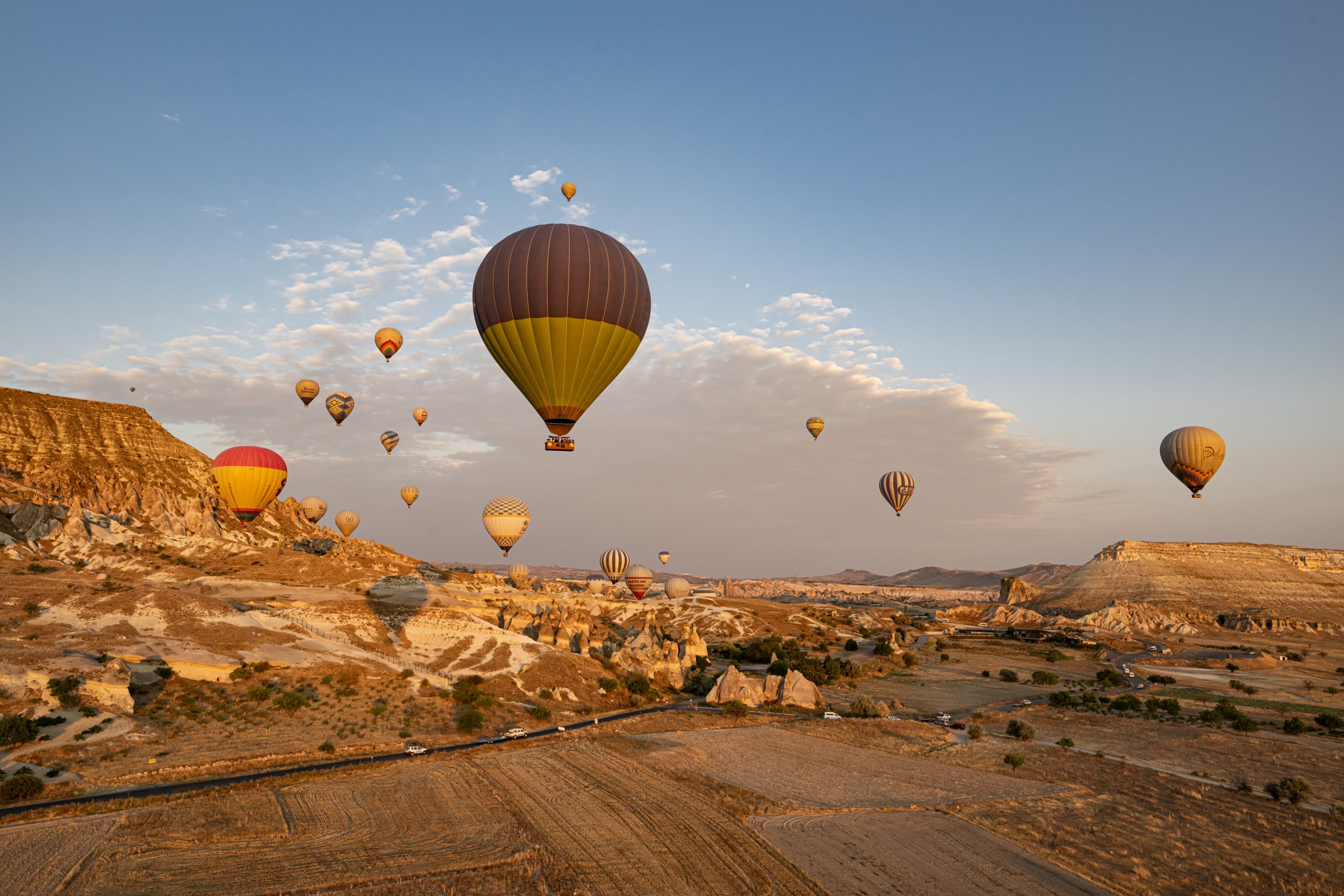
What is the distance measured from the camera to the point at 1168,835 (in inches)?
1065

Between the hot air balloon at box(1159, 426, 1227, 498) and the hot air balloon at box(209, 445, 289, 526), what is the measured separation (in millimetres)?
105796

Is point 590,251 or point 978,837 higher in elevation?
point 590,251

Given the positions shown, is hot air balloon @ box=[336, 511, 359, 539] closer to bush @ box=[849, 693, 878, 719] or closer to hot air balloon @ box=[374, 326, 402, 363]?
hot air balloon @ box=[374, 326, 402, 363]

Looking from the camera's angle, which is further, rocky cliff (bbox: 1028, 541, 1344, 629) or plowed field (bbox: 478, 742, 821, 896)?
rocky cliff (bbox: 1028, 541, 1344, 629)

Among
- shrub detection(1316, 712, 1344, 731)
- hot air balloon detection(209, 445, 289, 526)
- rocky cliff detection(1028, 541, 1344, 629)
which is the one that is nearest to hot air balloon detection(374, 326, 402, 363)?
hot air balloon detection(209, 445, 289, 526)

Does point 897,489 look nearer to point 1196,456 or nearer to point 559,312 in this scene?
point 1196,456

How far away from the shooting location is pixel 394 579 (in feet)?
284

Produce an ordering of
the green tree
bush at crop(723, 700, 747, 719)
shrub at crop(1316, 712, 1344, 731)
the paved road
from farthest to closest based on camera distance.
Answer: bush at crop(723, 700, 747, 719), shrub at crop(1316, 712, 1344, 731), the green tree, the paved road

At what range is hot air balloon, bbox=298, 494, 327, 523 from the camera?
6309 inches

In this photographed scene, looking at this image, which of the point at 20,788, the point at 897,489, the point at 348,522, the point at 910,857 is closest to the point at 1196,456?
the point at 897,489

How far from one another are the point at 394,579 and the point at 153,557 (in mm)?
39253

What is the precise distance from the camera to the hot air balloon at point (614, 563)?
122875mm

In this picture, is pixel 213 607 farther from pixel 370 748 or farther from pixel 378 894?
pixel 378 894

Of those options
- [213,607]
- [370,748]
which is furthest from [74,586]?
[370,748]
